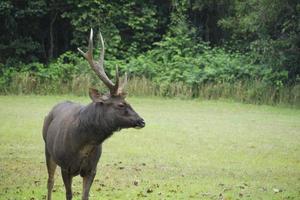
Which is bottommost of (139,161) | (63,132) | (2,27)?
(139,161)

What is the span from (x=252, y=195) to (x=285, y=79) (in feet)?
53.8

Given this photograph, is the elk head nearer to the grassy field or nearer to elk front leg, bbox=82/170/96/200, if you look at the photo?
elk front leg, bbox=82/170/96/200

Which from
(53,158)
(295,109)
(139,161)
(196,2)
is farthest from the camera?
(196,2)

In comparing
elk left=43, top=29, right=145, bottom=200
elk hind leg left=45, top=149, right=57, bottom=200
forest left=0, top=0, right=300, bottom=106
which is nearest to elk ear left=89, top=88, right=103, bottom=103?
elk left=43, top=29, right=145, bottom=200

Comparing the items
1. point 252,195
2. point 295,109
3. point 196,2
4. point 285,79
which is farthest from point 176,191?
point 196,2

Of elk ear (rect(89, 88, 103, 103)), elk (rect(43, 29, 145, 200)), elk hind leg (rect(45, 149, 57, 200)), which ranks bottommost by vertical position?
elk hind leg (rect(45, 149, 57, 200))

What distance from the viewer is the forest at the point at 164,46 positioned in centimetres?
2570

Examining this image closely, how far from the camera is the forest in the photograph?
84.3ft

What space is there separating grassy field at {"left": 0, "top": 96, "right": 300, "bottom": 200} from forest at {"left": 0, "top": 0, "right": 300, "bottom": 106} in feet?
10.7

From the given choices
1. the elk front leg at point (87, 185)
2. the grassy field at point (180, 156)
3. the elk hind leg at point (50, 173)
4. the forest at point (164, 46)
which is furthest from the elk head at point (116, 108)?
the forest at point (164, 46)

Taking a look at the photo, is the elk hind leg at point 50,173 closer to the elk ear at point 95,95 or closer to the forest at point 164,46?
the elk ear at point 95,95

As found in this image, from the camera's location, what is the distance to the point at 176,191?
1007cm

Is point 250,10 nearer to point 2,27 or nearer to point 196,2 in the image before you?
point 196,2

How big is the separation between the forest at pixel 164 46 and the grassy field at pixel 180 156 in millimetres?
3251
